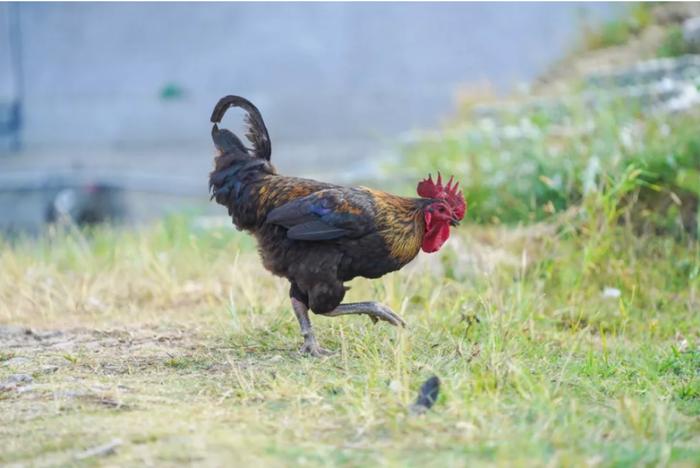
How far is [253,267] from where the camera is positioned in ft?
23.3

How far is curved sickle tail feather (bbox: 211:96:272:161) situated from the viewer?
17.3ft

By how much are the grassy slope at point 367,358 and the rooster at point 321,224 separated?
281mm

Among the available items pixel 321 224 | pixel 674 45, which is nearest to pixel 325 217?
pixel 321 224

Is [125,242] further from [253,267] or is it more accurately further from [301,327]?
[301,327]

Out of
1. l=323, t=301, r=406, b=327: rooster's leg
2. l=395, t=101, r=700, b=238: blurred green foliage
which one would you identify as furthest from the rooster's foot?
l=395, t=101, r=700, b=238: blurred green foliage

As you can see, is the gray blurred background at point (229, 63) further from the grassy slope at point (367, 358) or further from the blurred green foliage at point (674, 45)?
the grassy slope at point (367, 358)

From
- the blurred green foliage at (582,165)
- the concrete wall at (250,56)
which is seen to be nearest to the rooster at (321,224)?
the blurred green foliage at (582,165)

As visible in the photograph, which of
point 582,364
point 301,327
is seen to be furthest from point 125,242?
point 582,364

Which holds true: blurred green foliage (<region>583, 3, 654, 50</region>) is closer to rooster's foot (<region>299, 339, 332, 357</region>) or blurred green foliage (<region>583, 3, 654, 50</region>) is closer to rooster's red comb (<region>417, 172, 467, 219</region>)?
rooster's red comb (<region>417, 172, 467, 219</region>)

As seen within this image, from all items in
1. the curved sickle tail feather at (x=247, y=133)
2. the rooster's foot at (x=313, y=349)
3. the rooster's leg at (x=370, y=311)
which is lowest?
the rooster's foot at (x=313, y=349)

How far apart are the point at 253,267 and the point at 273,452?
155 inches

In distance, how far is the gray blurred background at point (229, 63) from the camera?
48.9 feet

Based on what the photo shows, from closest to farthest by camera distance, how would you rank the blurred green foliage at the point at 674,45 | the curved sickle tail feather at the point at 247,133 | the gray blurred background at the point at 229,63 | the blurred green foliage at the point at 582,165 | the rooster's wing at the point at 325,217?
the rooster's wing at the point at 325,217 < the curved sickle tail feather at the point at 247,133 < the blurred green foliage at the point at 582,165 < the blurred green foliage at the point at 674,45 < the gray blurred background at the point at 229,63

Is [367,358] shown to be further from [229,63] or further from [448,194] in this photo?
[229,63]
